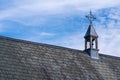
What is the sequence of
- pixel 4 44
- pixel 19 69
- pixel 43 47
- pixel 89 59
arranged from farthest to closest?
pixel 89 59 → pixel 43 47 → pixel 4 44 → pixel 19 69

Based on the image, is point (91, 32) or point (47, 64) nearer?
point (47, 64)

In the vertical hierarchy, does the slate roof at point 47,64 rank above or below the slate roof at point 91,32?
below

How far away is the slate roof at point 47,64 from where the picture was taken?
61.1 ft

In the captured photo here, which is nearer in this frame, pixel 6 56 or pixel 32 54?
pixel 6 56

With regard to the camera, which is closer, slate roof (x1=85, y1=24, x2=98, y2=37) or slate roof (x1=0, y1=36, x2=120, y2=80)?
slate roof (x1=0, y1=36, x2=120, y2=80)

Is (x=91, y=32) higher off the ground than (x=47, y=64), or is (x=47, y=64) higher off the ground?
(x=91, y=32)

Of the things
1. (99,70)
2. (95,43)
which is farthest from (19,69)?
(95,43)

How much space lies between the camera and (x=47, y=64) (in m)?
20.4

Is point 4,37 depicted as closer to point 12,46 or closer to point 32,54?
point 12,46

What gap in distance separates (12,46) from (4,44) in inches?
22.6

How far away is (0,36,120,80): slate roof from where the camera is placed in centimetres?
1861

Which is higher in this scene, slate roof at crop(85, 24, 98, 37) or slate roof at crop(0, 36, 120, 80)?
slate roof at crop(85, 24, 98, 37)

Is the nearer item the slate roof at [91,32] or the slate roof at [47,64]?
the slate roof at [47,64]

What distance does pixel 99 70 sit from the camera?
2298 centimetres
